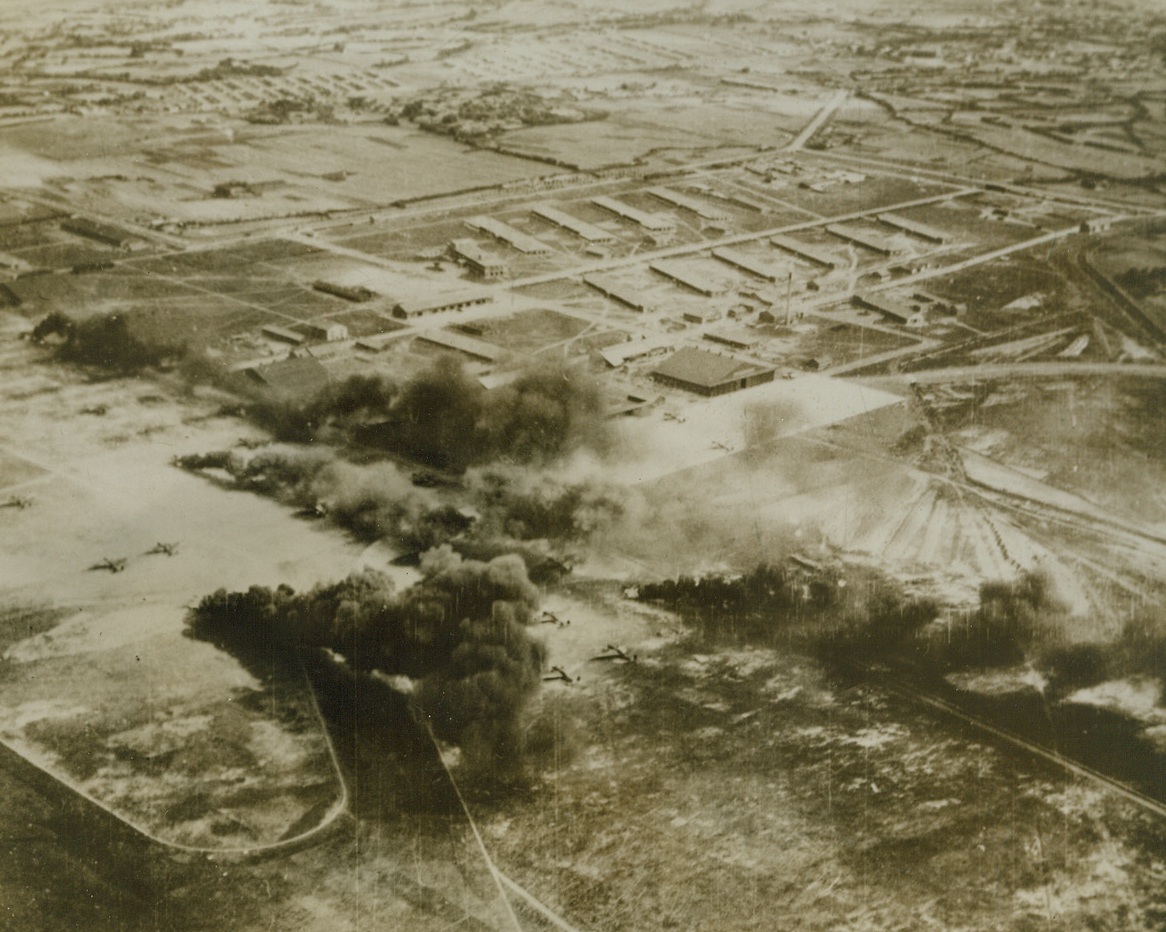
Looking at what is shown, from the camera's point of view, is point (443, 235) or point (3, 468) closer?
point (3, 468)

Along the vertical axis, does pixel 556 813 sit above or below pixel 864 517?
below

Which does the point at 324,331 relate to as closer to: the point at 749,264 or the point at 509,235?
the point at 509,235

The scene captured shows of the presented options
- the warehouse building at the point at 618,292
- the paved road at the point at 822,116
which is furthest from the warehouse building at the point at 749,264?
the paved road at the point at 822,116

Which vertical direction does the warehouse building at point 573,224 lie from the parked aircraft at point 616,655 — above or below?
above

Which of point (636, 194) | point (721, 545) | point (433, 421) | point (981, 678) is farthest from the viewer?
point (636, 194)

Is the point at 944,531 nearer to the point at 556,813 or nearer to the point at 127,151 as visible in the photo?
the point at 556,813

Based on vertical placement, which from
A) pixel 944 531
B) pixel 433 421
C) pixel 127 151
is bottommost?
pixel 944 531

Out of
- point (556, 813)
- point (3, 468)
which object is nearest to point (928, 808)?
point (556, 813)

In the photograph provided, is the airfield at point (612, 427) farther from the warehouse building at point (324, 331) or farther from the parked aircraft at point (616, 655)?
the warehouse building at point (324, 331)

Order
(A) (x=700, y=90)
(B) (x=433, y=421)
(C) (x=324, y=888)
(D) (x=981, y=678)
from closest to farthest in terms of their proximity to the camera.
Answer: (C) (x=324, y=888) → (D) (x=981, y=678) → (B) (x=433, y=421) → (A) (x=700, y=90)
